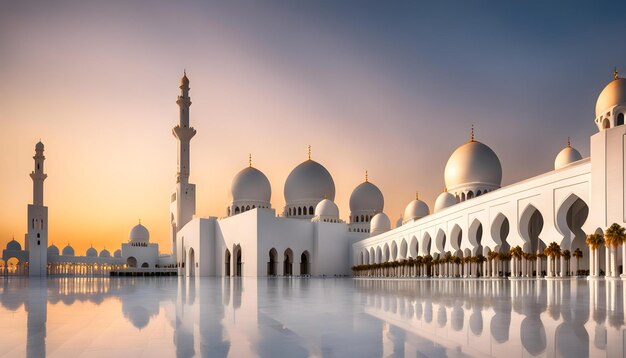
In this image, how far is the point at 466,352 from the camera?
3969 mm

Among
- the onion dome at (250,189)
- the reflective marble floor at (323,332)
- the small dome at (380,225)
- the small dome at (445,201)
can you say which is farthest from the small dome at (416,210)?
the reflective marble floor at (323,332)

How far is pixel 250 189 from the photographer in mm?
45906

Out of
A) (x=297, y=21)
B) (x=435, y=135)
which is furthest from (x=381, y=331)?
(x=435, y=135)

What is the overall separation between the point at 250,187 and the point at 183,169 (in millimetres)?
6002

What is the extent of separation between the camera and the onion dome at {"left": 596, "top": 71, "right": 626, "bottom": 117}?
77.3 ft

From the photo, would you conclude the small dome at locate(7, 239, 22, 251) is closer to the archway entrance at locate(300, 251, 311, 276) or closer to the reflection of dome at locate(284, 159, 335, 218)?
the reflection of dome at locate(284, 159, 335, 218)

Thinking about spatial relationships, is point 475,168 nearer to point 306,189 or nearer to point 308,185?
point 308,185

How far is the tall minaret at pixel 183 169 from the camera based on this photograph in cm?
4678

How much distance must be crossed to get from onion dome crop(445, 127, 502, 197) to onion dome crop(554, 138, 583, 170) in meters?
3.65

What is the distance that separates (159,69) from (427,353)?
962 inches

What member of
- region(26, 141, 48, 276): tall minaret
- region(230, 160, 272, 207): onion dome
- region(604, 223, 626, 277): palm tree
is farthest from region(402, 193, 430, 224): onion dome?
region(26, 141, 48, 276): tall minaret

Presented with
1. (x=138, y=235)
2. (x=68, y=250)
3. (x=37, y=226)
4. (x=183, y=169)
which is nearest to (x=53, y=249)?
(x=68, y=250)

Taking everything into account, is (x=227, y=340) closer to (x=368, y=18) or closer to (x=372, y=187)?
(x=368, y=18)

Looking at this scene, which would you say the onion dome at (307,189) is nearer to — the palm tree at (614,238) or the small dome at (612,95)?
the small dome at (612,95)
